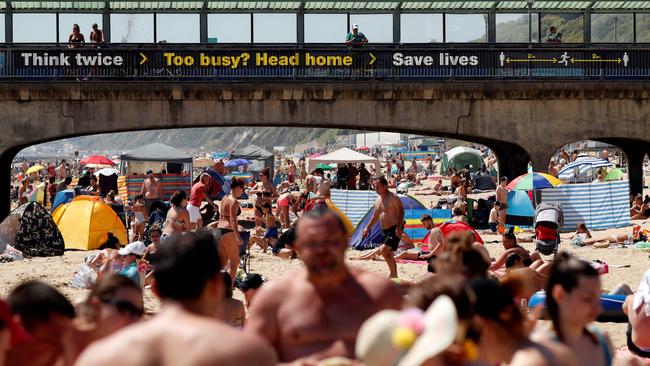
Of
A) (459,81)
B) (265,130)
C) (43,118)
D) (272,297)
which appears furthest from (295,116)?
(265,130)

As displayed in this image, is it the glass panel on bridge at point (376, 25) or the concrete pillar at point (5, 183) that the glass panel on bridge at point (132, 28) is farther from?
the glass panel on bridge at point (376, 25)

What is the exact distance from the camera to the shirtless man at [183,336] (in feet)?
10.9

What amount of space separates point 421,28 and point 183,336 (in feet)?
78.3

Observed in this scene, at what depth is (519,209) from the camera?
23.2m

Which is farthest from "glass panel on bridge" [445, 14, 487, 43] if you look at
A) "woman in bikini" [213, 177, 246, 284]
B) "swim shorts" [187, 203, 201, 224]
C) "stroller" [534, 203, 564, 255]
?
"woman in bikini" [213, 177, 246, 284]

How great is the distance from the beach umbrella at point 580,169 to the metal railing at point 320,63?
24.0 ft

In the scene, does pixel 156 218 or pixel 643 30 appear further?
pixel 643 30

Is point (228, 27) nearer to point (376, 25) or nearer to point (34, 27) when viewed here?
point (376, 25)

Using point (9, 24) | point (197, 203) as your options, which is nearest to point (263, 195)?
point (197, 203)

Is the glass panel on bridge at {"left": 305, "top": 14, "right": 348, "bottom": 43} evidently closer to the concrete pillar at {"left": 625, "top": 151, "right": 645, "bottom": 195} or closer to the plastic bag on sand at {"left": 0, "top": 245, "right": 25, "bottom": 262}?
the concrete pillar at {"left": 625, "top": 151, "right": 645, "bottom": 195}

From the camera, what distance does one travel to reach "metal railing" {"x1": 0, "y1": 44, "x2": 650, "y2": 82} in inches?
980

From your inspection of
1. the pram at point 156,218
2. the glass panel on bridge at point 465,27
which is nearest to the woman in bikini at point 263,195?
the pram at point 156,218

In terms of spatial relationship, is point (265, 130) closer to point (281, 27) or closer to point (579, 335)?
point (281, 27)

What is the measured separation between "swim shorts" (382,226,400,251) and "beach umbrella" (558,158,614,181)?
1876cm
